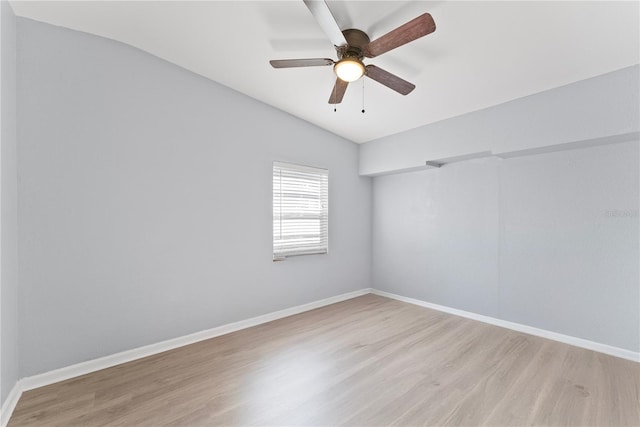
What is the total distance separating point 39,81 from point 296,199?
2.67 m

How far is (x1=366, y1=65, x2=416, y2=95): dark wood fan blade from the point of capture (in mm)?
2223

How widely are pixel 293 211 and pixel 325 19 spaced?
2461mm

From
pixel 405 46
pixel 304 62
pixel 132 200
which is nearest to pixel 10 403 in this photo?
pixel 132 200

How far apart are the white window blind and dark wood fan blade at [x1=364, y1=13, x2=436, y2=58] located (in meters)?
1.99

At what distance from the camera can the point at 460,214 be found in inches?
149

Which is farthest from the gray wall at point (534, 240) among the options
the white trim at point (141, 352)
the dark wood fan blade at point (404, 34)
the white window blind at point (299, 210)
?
the dark wood fan blade at point (404, 34)

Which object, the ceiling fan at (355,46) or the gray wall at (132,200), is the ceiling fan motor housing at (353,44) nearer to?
the ceiling fan at (355,46)

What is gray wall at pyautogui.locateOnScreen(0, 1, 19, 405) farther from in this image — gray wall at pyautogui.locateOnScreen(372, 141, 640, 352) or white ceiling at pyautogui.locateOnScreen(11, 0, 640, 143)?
gray wall at pyautogui.locateOnScreen(372, 141, 640, 352)

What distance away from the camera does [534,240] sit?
3.13 meters

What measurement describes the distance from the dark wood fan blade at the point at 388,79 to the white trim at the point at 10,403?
3.41 m

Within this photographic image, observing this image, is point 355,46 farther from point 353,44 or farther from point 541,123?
point 541,123

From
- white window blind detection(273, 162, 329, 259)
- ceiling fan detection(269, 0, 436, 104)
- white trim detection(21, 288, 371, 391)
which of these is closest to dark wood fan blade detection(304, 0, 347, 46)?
ceiling fan detection(269, 0, 436, 104)

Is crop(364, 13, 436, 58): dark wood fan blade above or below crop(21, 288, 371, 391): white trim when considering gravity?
above

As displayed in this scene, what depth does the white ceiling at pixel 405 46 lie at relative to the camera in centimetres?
196
